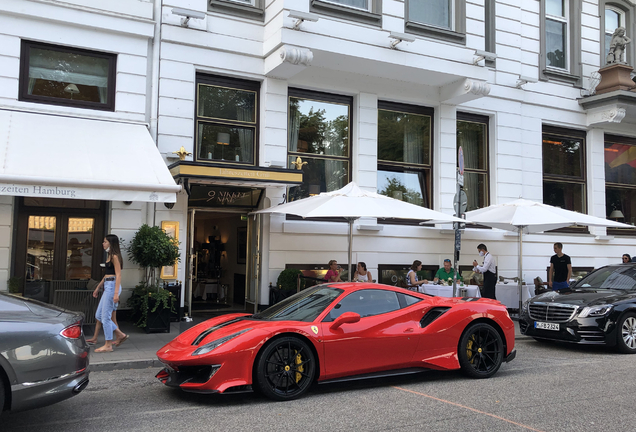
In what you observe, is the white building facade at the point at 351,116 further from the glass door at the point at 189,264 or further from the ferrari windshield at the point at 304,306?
the ferrari windshield at the point at 304,306

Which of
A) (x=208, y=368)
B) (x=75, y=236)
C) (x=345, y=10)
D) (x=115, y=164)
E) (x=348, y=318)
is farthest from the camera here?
(x=345, y=10)

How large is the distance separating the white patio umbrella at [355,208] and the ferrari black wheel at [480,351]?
124 inches

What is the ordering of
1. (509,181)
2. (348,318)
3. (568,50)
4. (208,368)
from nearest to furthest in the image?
(208,368), (348,318), (509,181), (568,50)

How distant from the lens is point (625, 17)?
1872 centimetres

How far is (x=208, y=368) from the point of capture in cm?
600

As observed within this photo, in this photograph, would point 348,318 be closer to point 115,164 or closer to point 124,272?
point 115,164

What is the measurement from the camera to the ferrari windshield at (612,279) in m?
10.7

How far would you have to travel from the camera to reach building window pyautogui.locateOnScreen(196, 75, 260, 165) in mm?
12625

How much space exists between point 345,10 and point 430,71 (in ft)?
8.14

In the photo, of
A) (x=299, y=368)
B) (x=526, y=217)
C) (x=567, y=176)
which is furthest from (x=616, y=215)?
(x=299, y=368)

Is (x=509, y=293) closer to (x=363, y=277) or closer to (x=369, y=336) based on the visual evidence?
(x=363, y=277)

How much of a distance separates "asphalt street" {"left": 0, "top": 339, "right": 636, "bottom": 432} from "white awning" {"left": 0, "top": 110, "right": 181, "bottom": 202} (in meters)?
2.95

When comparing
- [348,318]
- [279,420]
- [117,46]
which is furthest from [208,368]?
[117,46]

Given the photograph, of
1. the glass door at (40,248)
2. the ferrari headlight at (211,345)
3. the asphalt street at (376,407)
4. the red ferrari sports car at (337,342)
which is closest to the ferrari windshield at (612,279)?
the asphalt street at (376,407)
